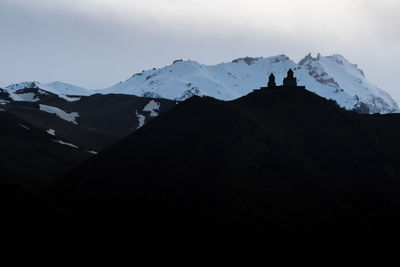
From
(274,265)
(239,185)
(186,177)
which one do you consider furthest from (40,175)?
(274,265)

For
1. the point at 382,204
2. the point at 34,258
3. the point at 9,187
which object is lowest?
the point at 34,258

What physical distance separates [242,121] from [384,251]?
55790mm

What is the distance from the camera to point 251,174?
14325 cm

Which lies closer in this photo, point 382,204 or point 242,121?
point 382,204

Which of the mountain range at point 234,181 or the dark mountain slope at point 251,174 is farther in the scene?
the dark mountain slope at point 251,174

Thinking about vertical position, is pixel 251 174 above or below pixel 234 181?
above

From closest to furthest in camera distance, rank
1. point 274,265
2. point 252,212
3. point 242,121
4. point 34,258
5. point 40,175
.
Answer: point 34,258, point 274,265, point 252,212, point 242,121, point 40,175

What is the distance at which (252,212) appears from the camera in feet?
420

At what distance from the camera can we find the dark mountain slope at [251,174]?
414ft

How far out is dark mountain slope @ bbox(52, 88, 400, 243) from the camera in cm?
12619

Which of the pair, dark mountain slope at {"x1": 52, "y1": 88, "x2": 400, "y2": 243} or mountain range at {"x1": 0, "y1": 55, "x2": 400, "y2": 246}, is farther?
dark mountain slope at {"x1": 52, "y1": 88, "x2": 400, "y2": 243}

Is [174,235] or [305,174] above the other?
[305,174]

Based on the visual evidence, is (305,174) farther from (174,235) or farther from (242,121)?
(174,235)

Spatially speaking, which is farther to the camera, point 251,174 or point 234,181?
point 251,174
